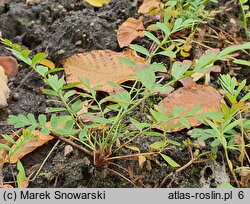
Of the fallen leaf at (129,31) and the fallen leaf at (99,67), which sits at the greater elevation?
the fallen leaf at (129,31)

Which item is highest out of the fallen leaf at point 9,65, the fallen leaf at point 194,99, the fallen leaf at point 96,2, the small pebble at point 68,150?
the fallen leaf at point 96,2

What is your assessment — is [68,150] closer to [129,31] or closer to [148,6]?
[129,31]

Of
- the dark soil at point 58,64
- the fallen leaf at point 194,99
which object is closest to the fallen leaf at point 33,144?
the dark soil at point 58,64

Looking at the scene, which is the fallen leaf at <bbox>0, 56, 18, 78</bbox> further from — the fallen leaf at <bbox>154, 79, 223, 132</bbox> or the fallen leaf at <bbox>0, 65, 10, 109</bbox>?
the fallen leaf at <bbox>154, 79, 223, 132</bbox>

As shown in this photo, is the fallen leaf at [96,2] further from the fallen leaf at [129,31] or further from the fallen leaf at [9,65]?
the fallen leaf at [9,65]

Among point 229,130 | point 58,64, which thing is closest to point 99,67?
point 58,64

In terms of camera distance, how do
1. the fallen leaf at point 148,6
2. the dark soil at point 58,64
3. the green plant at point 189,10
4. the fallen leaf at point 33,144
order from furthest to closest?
the fallen leaf at point 148,6
the green plant at point 189,10
the fallen leaf at point 33,144
the dark soil at point 58,64

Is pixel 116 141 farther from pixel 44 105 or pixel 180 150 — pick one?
pixel 44 105
